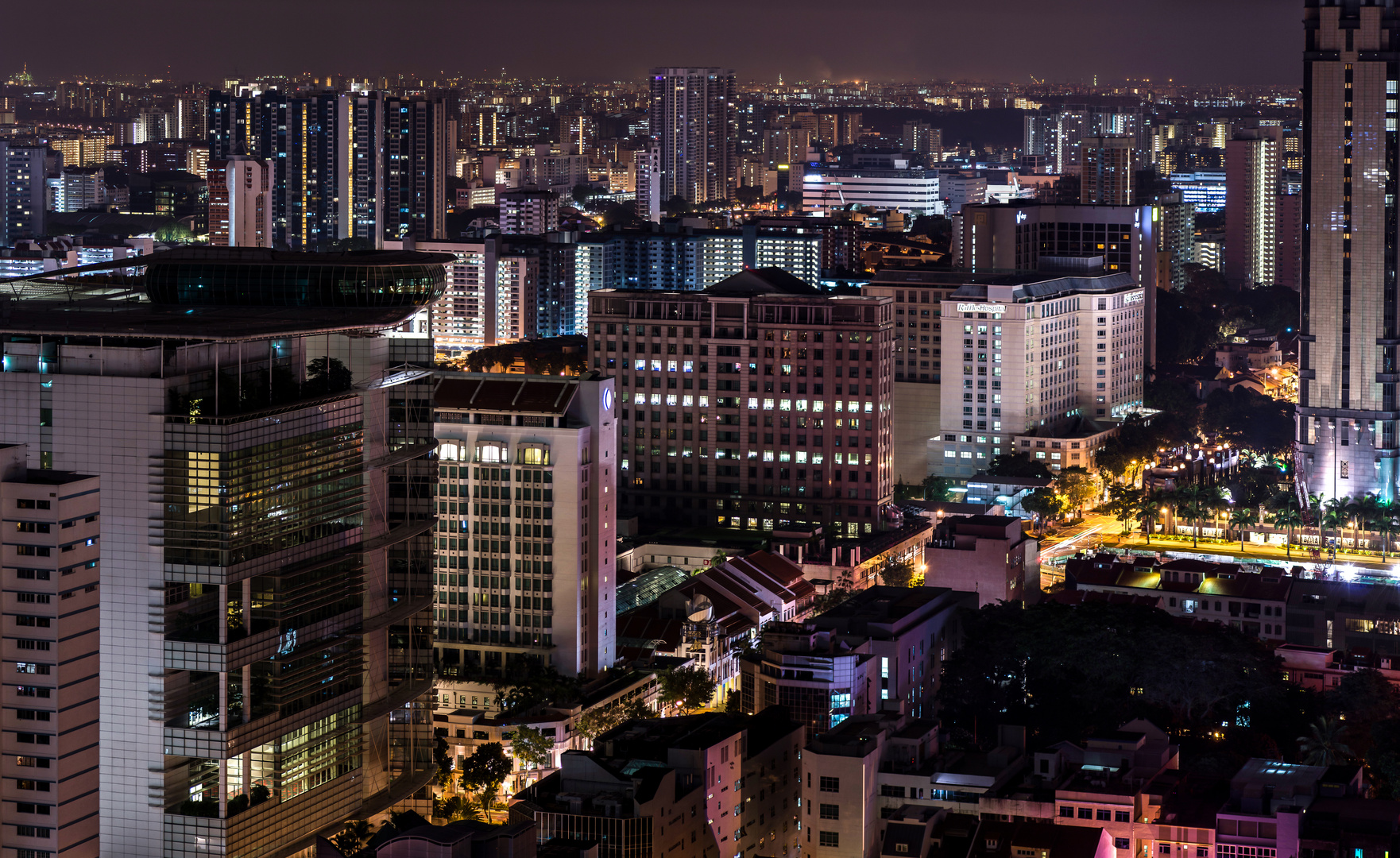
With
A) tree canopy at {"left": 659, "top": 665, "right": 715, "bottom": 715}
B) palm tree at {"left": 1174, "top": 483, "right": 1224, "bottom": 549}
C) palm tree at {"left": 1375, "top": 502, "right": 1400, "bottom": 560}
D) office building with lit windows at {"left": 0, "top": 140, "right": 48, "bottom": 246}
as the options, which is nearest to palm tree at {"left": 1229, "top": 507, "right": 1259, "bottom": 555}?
palm tree at {"left": 1174, "top": 483, "right": 1224, "bottom": 549}

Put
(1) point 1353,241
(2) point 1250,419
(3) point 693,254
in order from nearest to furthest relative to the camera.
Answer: (1) point 1353,241
(2) point 1250,419
(3) point 693,254

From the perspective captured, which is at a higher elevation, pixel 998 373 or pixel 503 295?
pixel 503 295

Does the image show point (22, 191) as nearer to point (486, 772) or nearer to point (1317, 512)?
point (1317, 512)

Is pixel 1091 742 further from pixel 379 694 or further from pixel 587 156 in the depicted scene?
pixel 587 156

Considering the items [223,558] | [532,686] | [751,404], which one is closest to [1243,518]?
[751,404]

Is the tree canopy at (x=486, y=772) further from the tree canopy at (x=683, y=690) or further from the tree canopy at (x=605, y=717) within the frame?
the tree canopy at (x=683, y=690)

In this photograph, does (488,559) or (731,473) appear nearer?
(488,559)

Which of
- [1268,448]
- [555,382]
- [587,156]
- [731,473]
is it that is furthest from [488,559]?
[587,156]
